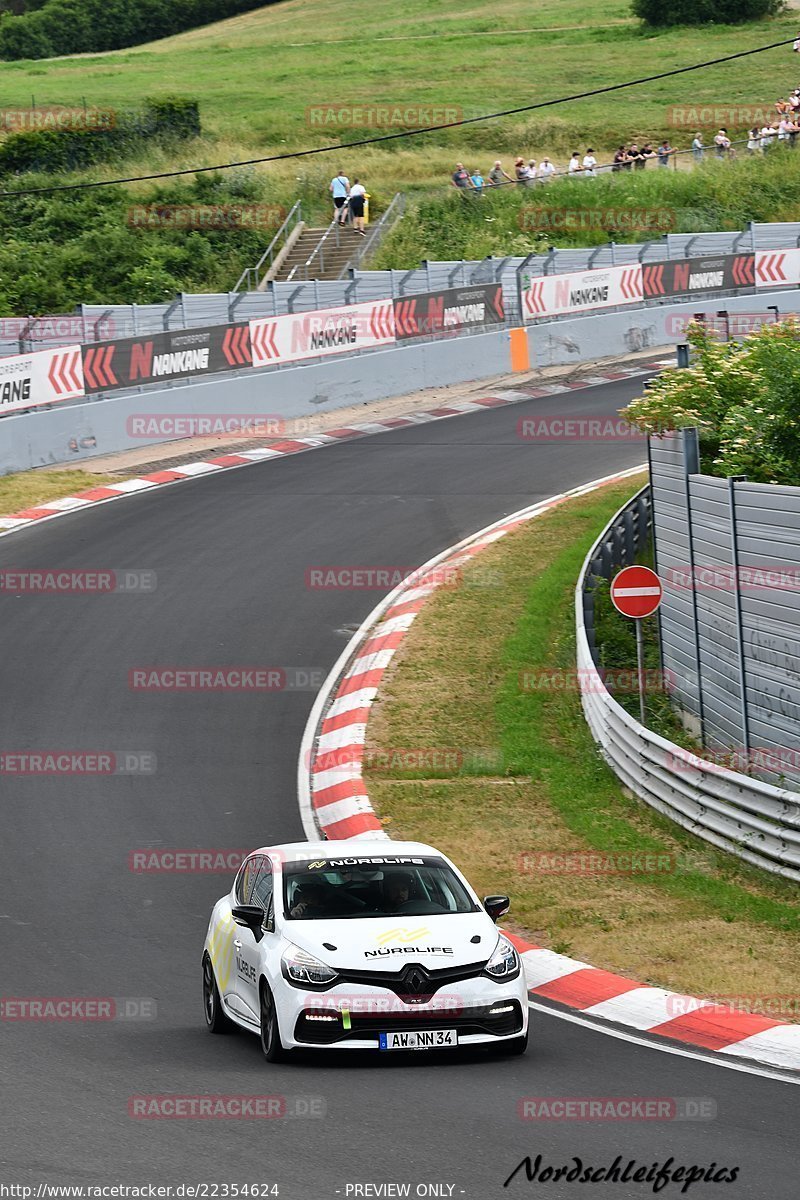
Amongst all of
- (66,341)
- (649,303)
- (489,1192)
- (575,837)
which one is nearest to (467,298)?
(649,303)

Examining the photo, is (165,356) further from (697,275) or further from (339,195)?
(339,195)

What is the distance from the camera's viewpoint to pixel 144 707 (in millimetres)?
18438

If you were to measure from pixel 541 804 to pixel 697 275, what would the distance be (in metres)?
28.4

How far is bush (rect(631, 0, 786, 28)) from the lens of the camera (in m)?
91.2

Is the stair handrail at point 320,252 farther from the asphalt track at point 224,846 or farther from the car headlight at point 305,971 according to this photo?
the car headlight at point 305,971

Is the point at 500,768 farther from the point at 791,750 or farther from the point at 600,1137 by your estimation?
the point at 600,1137

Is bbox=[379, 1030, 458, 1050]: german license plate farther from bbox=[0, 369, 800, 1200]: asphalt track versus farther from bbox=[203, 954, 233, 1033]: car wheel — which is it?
bbox=[203, 954, 233, 1033]: car wheel

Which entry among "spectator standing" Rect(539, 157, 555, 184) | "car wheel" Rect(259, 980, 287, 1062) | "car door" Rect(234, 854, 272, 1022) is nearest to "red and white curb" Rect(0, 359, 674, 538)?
"car door" Rect(234, 854, 272, 1022)

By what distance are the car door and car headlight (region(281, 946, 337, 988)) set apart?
356 mm

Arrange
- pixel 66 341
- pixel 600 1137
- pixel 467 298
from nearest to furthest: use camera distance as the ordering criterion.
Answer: pixel 600 1137 < pixel 66 341 < pixel 467 298

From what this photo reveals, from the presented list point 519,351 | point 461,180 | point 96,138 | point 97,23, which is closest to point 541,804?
point 519,351

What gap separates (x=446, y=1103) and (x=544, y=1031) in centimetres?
197

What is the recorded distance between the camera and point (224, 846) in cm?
1446

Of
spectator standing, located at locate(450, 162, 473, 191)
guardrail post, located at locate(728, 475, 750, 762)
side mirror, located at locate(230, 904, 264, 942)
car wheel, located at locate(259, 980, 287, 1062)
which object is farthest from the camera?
spectator standing, located at locate(450, 162, 473, 191)
